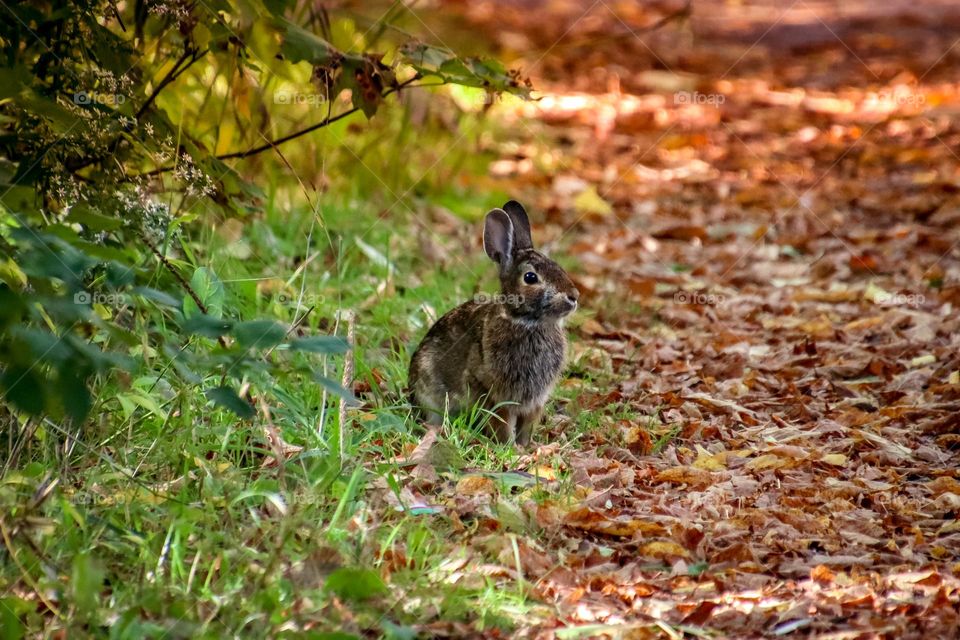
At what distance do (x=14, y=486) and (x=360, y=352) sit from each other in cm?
215

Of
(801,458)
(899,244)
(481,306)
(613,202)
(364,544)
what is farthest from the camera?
(613,202)

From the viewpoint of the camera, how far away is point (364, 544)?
389cm

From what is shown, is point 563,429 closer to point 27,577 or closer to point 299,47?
point 299,47

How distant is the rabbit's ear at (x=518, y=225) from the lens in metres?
5.79

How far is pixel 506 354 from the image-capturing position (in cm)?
546

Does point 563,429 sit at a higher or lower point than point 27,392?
lower

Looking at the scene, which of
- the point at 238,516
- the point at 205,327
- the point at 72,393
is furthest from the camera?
the point at 238,516

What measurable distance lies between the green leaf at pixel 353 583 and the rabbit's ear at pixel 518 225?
8.19ft

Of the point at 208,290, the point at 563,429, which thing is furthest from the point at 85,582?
the point at 563,429

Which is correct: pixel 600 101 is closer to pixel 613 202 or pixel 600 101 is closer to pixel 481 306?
pixel 613 202

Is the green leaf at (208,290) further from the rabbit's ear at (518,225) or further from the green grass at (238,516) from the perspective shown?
the rabbit's ear at (518,225)

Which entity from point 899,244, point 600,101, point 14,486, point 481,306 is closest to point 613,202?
point 899,244

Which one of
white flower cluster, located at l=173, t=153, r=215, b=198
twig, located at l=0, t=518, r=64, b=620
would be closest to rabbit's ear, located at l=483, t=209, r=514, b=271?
white flower cluster, located at l=173, t=153, r=215, b=198

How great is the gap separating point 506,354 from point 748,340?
2.07 metres
